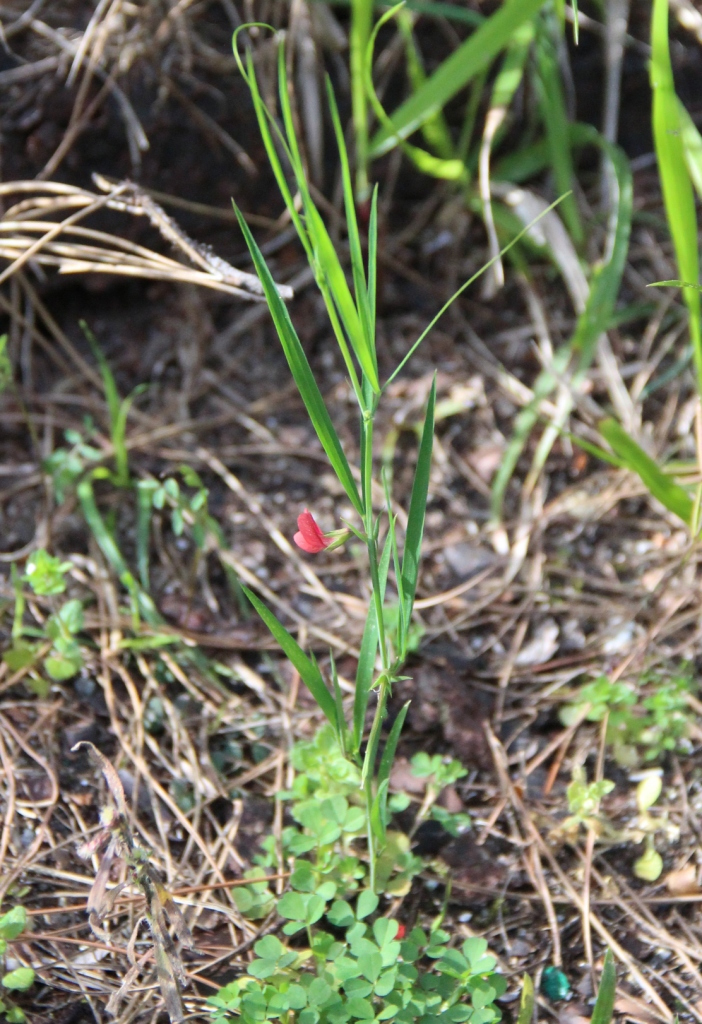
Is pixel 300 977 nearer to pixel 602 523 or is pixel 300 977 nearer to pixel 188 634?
pixel 188 634

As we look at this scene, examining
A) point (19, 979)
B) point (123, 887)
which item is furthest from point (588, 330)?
point (19, 979)

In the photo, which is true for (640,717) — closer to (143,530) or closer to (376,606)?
(376,606)

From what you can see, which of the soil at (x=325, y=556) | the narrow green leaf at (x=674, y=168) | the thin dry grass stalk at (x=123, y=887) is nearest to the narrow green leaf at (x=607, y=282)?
the soil at (x=325, y=556)

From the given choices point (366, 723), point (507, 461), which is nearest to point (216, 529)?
point (366, 723)

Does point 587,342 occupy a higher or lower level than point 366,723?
higher

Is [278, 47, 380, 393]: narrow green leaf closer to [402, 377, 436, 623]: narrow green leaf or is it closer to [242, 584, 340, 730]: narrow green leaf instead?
[402, 377, 436, 623]: narrow green leaf
